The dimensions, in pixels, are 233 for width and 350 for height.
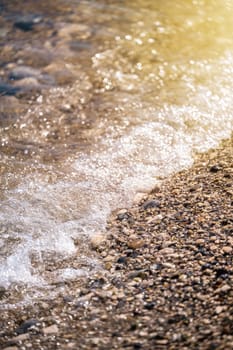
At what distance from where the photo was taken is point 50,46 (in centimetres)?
726

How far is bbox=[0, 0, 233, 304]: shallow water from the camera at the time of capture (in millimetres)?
4324

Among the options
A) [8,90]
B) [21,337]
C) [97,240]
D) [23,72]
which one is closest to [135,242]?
[97,240]

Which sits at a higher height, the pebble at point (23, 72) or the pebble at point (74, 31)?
the pebble at point (74, 31)

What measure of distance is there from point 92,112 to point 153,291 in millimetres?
3004

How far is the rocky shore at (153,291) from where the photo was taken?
2992 millimetres

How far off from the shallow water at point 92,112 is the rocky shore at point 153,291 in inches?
9.8

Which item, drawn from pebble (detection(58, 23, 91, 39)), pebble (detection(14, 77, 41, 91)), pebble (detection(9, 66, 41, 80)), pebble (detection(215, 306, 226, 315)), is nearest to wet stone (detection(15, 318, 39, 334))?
pebble (detection(215, 306, 226, 315))

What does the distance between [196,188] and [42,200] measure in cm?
138

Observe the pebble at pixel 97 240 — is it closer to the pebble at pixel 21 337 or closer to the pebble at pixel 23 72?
the pebble at pixel 21 337

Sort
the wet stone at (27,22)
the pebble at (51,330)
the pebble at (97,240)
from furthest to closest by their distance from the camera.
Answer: the wet stone at (27,22) → the pebble at (97,240) → the pebble at (51,330)

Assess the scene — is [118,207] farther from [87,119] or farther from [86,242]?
[87,119]

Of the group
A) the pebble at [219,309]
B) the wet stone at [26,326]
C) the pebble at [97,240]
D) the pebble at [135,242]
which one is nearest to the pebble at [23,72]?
the pebble at [97,240]

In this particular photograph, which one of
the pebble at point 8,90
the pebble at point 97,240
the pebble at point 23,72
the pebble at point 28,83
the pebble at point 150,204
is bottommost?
the pebble at point 97,240

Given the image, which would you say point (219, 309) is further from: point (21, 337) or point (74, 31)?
point (74, 31)
